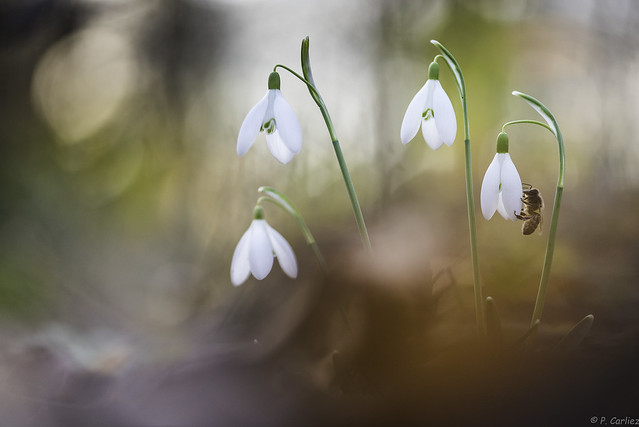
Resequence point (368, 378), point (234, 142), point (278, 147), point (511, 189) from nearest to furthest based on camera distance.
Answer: point (368, 378) < point (511, 189) < point (278, 147) < point (234, 142)

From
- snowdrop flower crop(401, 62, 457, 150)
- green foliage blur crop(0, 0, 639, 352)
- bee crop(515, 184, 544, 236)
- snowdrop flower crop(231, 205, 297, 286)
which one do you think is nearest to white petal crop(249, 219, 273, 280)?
snowdrop flower crop(231, 205, 297, 286)

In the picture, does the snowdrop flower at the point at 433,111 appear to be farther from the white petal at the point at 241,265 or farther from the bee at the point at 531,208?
the white petal at the point at 241,265

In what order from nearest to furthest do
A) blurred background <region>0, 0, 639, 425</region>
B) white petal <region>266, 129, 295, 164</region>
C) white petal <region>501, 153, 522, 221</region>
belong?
white petal <region>501, 153, 522, 221</region> → white petal <region>266, 129, 295, 164</region> → blurred background <region>0, 0, 639, 425</region>

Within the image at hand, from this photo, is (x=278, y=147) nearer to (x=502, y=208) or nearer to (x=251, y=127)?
(x=251, y=127)

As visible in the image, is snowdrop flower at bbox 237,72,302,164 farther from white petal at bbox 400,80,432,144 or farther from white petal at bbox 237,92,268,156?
white petal at bbox 400,80,432,144

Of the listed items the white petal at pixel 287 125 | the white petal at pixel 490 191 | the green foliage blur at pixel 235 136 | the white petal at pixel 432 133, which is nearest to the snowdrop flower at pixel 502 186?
the white petal at pixel 490 191

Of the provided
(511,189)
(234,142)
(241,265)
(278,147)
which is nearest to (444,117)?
(511,189)
